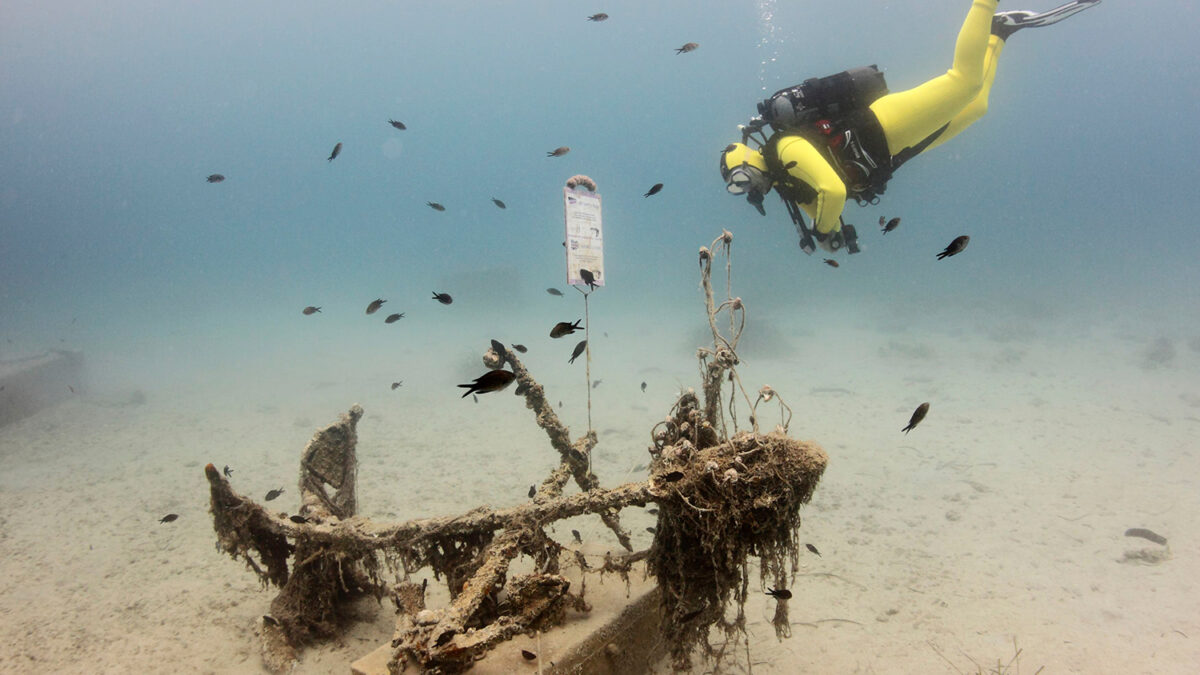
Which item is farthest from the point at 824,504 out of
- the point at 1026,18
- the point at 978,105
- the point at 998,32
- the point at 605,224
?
the point at 605,224

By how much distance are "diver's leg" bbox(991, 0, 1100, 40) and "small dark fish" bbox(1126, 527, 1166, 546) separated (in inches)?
302

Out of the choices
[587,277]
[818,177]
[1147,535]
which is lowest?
[1147,535]

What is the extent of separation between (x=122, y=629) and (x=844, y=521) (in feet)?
31.9

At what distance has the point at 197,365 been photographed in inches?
993

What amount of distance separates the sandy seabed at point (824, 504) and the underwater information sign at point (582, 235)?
12.9ft

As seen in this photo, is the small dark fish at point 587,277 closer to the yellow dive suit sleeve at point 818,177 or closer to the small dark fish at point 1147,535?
the yellow dive suit sleeve at point 818,177

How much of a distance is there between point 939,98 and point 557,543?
8.05 meters

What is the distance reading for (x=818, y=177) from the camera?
6184mm

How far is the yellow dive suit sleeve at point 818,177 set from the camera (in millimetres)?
6148

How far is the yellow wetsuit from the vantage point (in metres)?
6.29

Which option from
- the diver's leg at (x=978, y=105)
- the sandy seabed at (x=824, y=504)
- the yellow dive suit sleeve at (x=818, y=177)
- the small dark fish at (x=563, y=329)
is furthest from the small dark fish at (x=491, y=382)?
the diver's leg at (x=978, y=105)

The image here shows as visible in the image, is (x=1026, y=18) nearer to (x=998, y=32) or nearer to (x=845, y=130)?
(x=998, y=32)

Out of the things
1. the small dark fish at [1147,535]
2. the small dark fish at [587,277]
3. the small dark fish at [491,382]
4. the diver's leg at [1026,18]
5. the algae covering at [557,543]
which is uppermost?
the diver's leg at [1026,18]

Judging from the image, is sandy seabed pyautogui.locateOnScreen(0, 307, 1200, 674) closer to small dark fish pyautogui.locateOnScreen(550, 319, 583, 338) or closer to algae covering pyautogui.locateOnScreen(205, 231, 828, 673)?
algae covering pyautogui.locateOnScreen(205, 231, 828, 673)
